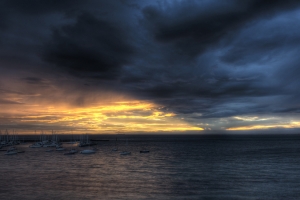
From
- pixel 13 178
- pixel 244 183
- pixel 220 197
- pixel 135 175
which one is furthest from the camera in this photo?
pixel 135 175

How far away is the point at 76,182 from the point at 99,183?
482cm

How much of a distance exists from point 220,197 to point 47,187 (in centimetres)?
3098

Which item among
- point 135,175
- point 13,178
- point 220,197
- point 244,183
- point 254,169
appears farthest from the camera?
point 254,169

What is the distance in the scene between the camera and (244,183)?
5231cm

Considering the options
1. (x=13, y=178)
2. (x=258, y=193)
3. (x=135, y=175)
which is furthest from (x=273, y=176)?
(x=13, y=178)

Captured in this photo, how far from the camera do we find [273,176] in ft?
196

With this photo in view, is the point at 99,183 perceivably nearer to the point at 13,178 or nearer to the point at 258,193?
the point at 13,178

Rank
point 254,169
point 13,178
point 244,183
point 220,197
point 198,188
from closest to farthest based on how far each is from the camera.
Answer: point 220,197 < point 198,188 < point 244,183 < point 13,178 < point 254,169

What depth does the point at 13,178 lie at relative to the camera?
2251 inches

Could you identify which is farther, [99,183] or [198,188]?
[99,183]

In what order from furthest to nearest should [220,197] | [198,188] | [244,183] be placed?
[244,183], [198,188], [220,197]

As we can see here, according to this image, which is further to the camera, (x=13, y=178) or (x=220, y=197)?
(x=13, y=178)

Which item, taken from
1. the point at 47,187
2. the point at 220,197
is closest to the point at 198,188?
the point at 220,197

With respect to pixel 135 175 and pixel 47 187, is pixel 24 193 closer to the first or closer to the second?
pixel 47 187
